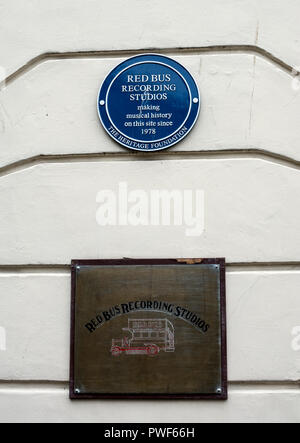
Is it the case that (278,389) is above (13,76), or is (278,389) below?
below

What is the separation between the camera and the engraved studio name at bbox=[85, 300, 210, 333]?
11.2ft

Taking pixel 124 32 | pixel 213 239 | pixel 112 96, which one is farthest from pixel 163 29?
pixel 213 239

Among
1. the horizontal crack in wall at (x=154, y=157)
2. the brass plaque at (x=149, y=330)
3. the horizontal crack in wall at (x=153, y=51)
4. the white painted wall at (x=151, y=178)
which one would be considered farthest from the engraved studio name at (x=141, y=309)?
the horizontal crack in wall at (x=153, y=51)

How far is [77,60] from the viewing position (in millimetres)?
3773

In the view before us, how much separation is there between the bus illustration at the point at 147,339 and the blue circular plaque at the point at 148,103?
3.60 ft

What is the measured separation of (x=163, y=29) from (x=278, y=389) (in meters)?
2.37

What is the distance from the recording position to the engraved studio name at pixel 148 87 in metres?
3.65

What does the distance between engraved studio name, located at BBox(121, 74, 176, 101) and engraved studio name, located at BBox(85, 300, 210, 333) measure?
1.30m

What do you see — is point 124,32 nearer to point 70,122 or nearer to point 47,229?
point 70,122

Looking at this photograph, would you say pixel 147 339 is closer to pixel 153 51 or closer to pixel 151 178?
Answer: pixel 151 178

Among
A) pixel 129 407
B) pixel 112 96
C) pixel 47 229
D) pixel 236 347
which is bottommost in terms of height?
pixel 129 407

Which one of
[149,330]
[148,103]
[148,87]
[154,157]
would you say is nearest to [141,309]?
[149,330]

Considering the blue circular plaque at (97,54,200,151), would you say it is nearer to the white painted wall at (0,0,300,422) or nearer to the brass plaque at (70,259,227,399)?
the white painted wall at (0,0,300,422)

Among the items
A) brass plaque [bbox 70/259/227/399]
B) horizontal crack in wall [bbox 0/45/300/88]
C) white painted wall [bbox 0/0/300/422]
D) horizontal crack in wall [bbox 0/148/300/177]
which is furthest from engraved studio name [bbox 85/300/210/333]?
horizontal crack in wall [bbox 0/45/300/88]
